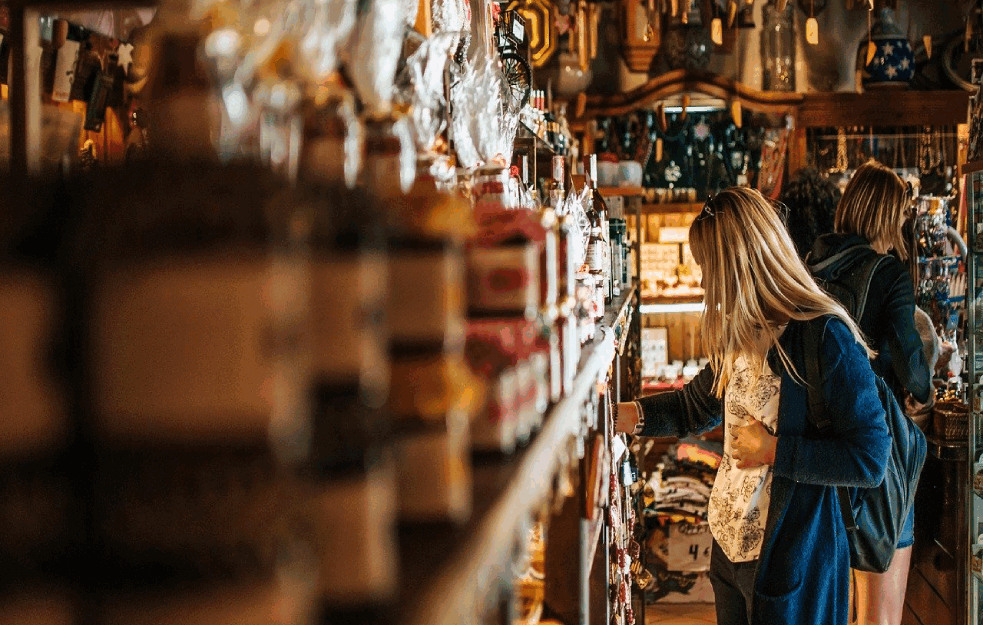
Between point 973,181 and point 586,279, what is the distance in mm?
2387

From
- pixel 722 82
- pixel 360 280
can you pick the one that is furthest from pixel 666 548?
pixel 360 280

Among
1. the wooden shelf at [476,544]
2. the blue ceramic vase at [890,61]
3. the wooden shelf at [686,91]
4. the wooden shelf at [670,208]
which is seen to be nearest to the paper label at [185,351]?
the wooden shelf at [476,544]

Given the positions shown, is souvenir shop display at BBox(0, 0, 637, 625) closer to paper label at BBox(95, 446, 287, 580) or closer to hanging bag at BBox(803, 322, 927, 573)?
paper label at BBox(95, 446, 287, 580)

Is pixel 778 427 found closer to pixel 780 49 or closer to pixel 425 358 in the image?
pixel 425 358

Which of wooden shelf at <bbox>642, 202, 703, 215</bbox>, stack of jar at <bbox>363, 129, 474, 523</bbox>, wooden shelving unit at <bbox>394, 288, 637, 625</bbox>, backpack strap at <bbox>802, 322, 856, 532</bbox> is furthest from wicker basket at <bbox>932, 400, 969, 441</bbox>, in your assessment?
stack of jar at <bbox>363, 129, 474, 523</bbox>

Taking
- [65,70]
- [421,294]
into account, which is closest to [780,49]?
[65,70]

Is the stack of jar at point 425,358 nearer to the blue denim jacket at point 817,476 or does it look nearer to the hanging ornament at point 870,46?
the blue denim jacket at point 817,476

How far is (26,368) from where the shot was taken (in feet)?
1.13

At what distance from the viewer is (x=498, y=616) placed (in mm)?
742

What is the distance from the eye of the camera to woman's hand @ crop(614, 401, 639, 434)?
8.24 feet

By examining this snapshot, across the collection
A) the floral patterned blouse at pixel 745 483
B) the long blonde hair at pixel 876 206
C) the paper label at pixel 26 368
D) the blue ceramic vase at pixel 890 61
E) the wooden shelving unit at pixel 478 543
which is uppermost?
the blue ceramic vase at pixel 890 61

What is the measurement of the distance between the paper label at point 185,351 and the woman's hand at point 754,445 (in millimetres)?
1973

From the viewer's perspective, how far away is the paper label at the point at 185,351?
1.12 feet

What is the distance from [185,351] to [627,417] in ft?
7.38
